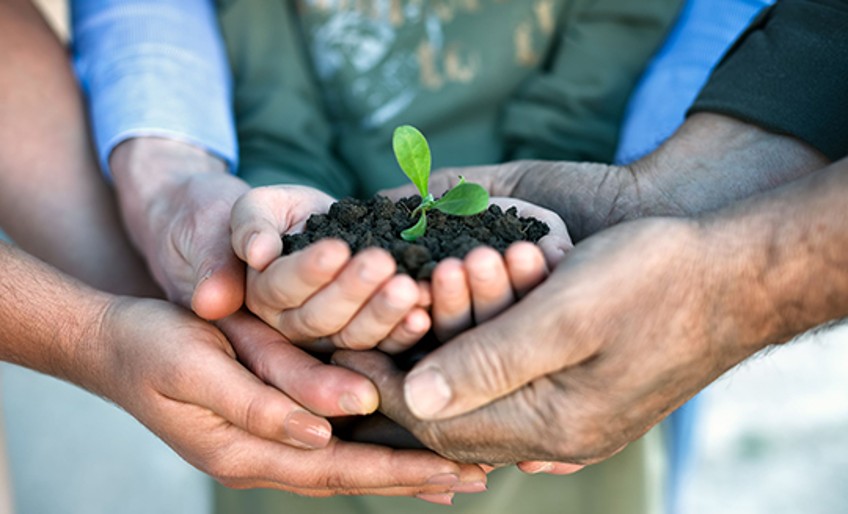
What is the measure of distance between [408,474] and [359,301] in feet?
0.77

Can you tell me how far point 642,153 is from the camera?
1.37 metres

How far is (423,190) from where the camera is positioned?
1.10 m

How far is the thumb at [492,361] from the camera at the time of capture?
2.81 feet

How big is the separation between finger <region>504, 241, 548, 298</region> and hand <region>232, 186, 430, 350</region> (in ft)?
0.34

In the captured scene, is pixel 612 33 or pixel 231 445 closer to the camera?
pixel 231 445

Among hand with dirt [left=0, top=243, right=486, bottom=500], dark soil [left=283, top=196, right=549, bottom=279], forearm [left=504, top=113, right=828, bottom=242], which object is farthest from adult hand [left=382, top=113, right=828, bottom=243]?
hand with dirt [left=0, top=243, right=486, bottom=500]

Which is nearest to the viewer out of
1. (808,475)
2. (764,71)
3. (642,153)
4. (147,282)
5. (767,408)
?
(764,71)

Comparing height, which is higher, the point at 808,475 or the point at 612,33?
the point at 612,33

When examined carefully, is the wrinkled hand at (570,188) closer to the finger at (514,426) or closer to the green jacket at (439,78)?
the green jacket at (439,78)

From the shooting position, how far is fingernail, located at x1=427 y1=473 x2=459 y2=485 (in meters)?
0.99

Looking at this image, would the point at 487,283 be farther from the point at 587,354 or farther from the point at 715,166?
the point at 715,166

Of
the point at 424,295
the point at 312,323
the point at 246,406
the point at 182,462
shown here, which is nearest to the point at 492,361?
the point at 424,295

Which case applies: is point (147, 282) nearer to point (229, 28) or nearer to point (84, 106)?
point (84, 106)

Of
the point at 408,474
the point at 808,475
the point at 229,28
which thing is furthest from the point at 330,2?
the point at 808,475
